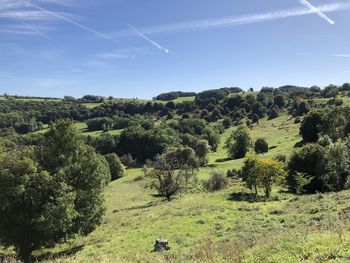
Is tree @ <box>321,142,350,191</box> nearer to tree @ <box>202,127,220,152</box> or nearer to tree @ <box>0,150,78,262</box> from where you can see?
tree @ <box>0,150,78,262</box>

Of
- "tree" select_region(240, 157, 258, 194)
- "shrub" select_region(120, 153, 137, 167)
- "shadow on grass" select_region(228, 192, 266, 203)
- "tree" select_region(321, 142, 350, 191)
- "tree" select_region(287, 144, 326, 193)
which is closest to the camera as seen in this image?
"shadow on grass" select_region(228, 192, 266, 203)

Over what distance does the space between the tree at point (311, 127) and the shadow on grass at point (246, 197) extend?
4511 cm

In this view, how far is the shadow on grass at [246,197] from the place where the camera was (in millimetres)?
42875

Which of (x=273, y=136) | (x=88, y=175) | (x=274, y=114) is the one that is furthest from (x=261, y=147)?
(x=88, y=175)

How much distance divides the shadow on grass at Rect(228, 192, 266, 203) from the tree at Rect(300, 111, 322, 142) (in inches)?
1776

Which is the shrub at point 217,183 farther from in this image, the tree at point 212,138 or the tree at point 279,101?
the tree at point 279,101

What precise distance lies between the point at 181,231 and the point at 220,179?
32.0m

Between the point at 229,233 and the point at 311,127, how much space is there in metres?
67.9

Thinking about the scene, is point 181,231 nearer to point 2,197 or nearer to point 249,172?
point 2,197

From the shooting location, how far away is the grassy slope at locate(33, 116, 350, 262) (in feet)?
39.0

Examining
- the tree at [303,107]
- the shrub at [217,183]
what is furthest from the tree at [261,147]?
the tree at [303,107]

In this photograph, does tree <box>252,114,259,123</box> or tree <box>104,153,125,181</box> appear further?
tree <box>252,114,259,123</box>

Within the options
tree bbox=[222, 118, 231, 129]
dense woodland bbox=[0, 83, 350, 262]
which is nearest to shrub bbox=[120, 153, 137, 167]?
dense woodland bbox=[0, 83, 350, 262]

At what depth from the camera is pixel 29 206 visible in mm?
28719
